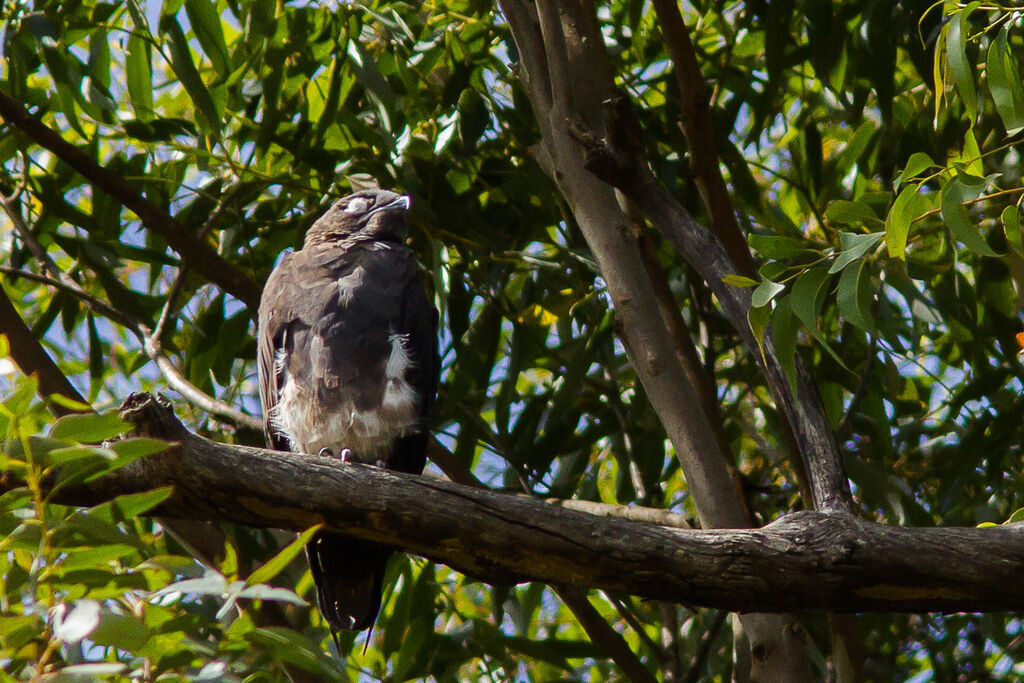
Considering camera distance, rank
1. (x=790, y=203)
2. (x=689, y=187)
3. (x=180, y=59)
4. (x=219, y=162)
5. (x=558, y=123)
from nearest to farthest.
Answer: (x=558, y=123) → (x=180, y=59) → (x=219, y=162) → (x=689, y=187) → (x=790, y=203)

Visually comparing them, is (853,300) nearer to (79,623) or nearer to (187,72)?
(79,623)

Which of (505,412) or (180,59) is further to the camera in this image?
(505,412)

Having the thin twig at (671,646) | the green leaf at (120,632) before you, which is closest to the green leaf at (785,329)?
the green leaf at (120,632)

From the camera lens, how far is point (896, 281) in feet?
9.47

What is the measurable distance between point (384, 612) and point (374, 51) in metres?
1.74

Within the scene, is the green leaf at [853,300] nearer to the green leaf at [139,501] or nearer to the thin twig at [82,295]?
the green leaf at [139,501]

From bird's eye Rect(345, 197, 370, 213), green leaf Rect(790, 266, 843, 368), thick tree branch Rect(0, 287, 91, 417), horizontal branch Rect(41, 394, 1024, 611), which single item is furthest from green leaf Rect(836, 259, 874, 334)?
thick tree branch Rect(0, 287, 91, 417)

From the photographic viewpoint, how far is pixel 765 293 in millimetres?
1687

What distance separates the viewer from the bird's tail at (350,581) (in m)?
2.84

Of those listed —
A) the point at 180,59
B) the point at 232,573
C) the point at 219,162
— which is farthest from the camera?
the point at 219,162

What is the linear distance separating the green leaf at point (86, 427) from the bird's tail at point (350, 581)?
1413mm

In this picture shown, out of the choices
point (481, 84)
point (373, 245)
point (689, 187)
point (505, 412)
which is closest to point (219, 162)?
point (373, 245)

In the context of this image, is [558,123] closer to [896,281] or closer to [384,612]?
[896,281]

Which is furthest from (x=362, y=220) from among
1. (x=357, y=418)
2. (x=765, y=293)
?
(x=765, y=293)
